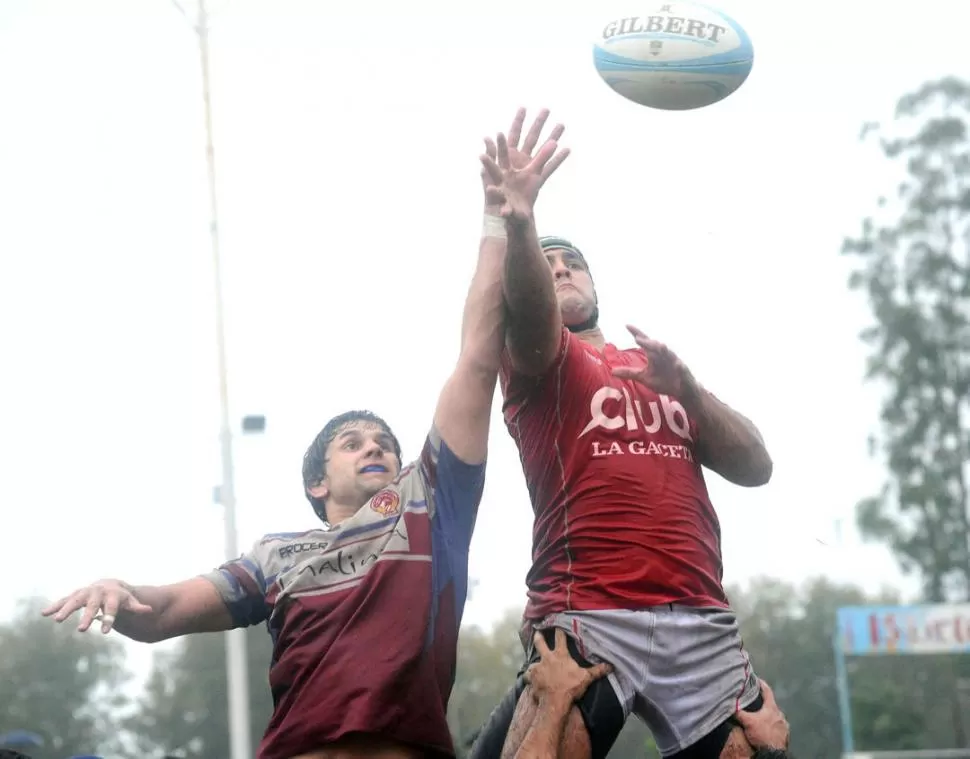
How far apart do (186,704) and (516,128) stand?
27568 mm

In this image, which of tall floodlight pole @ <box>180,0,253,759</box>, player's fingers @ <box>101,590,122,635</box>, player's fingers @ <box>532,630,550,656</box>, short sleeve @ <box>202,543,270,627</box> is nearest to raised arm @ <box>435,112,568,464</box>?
player's fingers @ <box>532,630,550,656</box>

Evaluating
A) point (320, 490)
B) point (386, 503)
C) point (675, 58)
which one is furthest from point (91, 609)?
point (675, 58)

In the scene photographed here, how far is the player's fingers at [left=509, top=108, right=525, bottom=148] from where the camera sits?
4.48 metres

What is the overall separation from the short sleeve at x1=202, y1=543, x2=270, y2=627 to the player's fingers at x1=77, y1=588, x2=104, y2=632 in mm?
533

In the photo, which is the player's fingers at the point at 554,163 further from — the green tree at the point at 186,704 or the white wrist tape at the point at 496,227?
the green tree at the point at 186,704

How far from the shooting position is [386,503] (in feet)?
14.6

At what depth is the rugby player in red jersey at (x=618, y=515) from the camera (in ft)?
13.7

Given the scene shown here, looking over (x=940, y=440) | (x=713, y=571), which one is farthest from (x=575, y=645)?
(x=940, y=440)

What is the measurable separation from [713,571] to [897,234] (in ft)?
103

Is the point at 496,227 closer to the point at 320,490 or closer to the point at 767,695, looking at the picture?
the point at 320,490

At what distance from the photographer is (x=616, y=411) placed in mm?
4445

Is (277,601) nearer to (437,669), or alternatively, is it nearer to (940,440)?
(437,669)

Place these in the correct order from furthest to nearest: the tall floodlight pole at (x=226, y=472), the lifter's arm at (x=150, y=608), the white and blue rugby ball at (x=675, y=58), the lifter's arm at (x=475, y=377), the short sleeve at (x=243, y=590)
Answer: the tall floodlight pole at (x=226, y=472), the white and blue rugby ball at (x=675, y=58), the short sleeve at (x=243, y=590), the lifter's arm at (x=475, y=377), the lifter's arm at (x=150, y=608)

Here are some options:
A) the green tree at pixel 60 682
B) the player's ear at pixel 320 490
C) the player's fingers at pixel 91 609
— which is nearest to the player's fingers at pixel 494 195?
the player's ear at pixel 320 490
